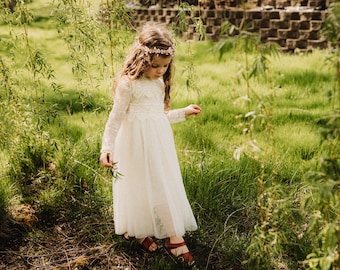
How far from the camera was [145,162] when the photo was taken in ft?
8.58

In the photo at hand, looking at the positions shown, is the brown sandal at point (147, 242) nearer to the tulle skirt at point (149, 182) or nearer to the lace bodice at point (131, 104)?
the tulle skirt at point (149, 182)

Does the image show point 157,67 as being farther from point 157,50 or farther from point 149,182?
point 149,182

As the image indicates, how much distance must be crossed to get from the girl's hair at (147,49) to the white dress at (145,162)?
0.06 meters

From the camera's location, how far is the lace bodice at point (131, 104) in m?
2.61

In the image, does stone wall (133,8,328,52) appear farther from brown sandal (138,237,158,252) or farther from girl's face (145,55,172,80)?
brown sandal (138,237,158,252)

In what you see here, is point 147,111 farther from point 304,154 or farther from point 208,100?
point 208,100

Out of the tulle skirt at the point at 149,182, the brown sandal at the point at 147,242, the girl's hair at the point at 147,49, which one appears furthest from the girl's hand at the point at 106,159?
the brown sandal at the point at 147,242

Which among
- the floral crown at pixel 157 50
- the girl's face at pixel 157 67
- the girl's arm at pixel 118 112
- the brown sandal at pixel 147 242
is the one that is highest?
the floral crown at pixel 157 50

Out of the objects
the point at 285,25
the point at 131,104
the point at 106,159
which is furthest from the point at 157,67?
the point at 285,25

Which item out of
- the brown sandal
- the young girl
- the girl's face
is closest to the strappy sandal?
the young girl

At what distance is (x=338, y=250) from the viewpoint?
186 cm

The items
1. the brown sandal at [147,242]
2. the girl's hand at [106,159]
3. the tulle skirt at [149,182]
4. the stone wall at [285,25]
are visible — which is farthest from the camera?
the stone wall at [285,25]

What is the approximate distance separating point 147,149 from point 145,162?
0.07m

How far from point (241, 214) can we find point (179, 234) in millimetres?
530
